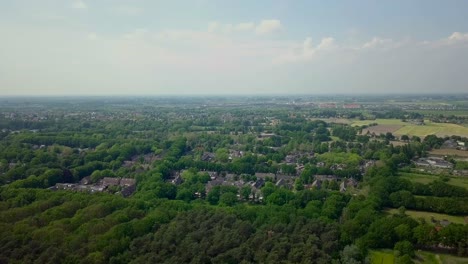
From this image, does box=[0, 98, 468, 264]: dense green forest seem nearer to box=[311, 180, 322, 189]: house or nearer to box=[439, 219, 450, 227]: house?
box=[311, 180, 322, 189]: house

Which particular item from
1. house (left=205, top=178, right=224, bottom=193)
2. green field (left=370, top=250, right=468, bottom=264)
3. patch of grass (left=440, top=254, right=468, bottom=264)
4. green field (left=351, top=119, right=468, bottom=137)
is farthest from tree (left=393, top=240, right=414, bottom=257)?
green field (left=351, top=119, right=468, bottom=137)

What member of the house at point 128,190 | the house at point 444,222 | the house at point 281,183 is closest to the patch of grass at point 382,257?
the house at point 444,222

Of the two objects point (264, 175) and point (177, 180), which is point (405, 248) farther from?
point (177, 180)

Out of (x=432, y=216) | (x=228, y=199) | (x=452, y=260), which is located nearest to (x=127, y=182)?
(x=228, y=199)

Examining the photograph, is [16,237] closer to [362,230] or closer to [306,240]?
[306,240]

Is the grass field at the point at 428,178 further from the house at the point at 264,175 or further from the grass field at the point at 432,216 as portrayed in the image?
the house at the point at 264,175

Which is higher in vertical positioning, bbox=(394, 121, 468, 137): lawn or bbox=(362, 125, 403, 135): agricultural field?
bbox=(394, 121, 468, 137): lawn

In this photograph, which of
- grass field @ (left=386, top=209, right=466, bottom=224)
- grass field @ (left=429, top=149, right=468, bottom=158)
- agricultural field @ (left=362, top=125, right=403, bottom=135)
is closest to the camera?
grass field @ (left=386, top=209, right=466, bottom=224)
